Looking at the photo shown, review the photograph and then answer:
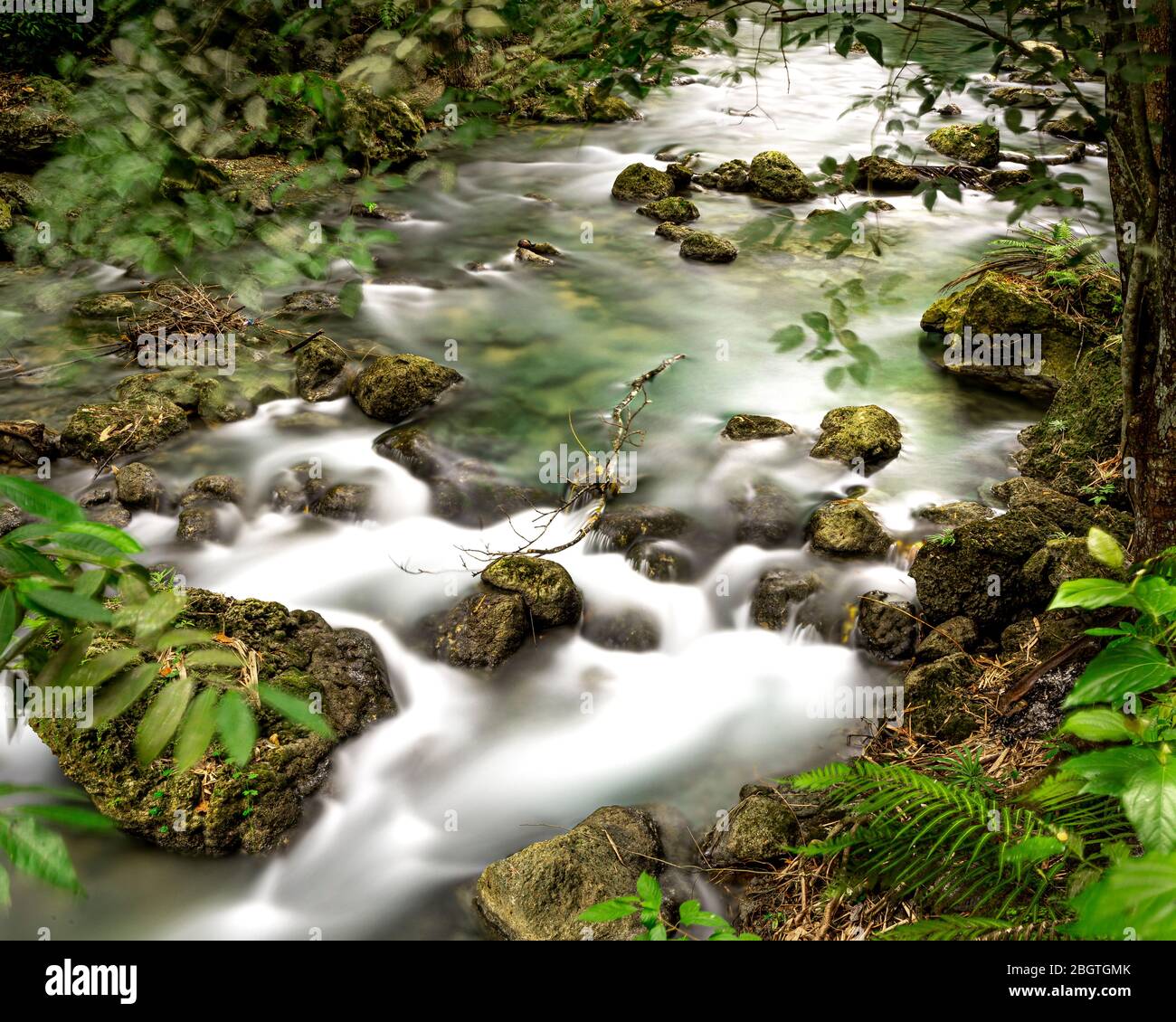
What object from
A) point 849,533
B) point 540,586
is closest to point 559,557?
point 540,586

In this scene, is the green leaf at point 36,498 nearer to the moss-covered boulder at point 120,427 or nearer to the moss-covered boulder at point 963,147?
the moss-covered boulder at point 120,427

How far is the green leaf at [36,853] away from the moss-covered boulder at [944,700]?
3.67m

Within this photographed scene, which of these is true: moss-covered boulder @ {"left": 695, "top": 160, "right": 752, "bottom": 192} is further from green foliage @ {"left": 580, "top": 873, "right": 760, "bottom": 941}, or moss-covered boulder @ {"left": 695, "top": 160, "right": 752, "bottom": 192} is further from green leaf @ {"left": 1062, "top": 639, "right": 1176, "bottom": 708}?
green foliage @ {"left": 580, "top": 873, "right": 760, "bottom": 941}

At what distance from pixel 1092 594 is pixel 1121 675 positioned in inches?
9.8

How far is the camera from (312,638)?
488 cm

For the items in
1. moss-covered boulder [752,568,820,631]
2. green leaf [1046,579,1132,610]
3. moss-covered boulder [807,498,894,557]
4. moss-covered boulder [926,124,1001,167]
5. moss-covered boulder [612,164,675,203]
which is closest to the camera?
green leaf [1046,579,1132,610]

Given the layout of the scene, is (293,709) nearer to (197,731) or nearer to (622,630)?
(197,731)

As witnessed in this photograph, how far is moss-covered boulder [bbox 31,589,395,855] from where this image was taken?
3.92 m

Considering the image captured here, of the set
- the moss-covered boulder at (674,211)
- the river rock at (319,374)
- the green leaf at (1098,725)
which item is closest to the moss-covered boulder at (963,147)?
Result: the moss-covered boulder at (674,211)

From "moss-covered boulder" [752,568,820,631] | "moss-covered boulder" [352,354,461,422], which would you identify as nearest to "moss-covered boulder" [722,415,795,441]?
"moss-covered boulder" [752,568,820,631]

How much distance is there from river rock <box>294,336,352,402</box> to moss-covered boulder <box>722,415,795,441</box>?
3.47 meters

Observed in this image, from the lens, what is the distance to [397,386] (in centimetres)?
717
